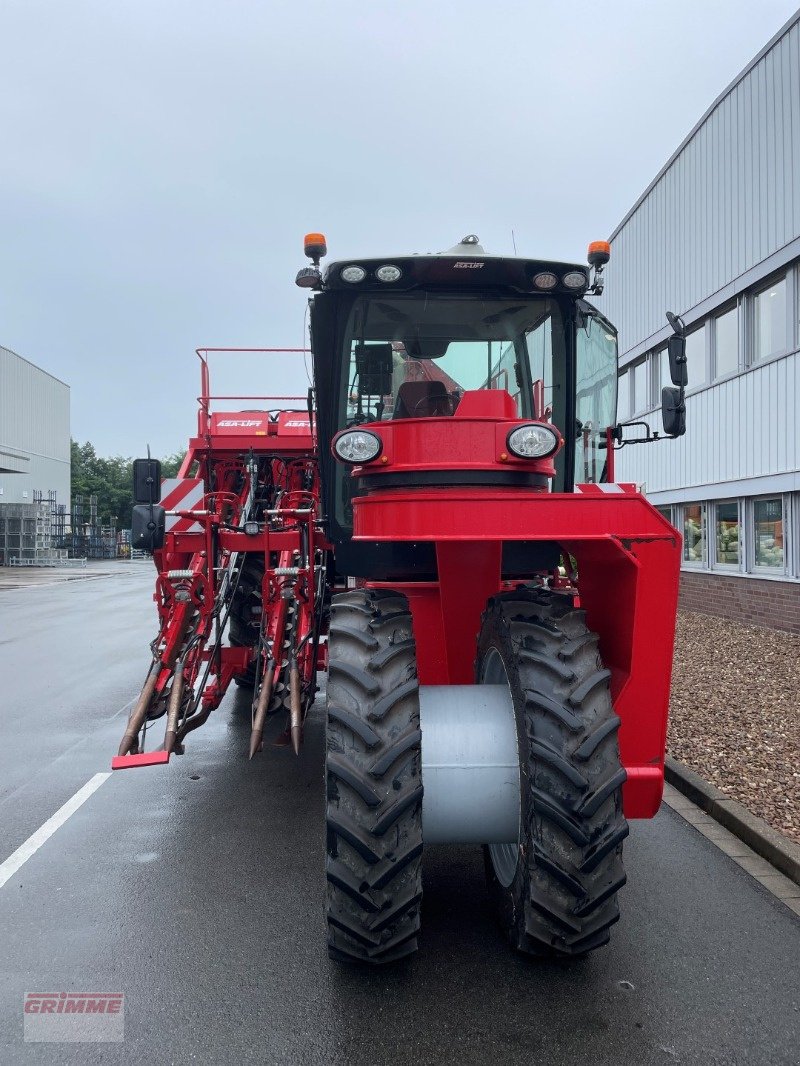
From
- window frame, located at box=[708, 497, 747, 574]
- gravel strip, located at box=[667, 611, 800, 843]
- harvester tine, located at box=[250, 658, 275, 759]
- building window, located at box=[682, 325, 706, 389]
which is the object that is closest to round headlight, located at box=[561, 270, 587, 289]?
harvester tine, located at box=[250, 658, 275, 759]

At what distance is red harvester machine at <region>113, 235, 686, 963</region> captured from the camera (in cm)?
272

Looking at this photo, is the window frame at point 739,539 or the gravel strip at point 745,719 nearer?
the gravel strip at point 745,719

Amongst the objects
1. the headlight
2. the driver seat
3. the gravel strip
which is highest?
the headlight

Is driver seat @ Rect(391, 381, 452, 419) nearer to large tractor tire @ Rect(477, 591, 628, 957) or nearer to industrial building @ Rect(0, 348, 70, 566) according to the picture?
large tractor tire @ Rect(477, 591, 628, 957)

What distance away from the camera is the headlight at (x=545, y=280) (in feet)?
12.8

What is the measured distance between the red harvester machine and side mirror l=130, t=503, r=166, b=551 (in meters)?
1.40

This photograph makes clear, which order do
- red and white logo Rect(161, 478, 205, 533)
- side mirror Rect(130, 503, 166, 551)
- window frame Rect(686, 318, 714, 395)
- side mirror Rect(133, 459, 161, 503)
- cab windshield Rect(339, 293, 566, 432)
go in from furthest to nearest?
1. window frame Rect(686, 318, 714, 395)
2. red and white logo Rect(161, 478, 205, 533)
3. side mirror Rect(133, 459, 161, 503)
4. side mirror Rect(130, 503, 166, 551)
5. cab windshield Rect(339, 293, 566, 432)

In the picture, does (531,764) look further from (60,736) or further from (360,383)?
(60,736)

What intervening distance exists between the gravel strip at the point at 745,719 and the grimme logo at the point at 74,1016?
341 cm

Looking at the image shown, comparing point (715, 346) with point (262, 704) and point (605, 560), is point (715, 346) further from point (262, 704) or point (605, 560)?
point (605, 560)

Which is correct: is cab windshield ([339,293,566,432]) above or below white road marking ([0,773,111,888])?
above

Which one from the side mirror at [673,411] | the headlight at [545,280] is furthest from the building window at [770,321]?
the headlight at [545,280]

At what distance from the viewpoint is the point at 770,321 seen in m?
10.9

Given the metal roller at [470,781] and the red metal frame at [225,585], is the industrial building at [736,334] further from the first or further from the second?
the metal roller at [470,781]
